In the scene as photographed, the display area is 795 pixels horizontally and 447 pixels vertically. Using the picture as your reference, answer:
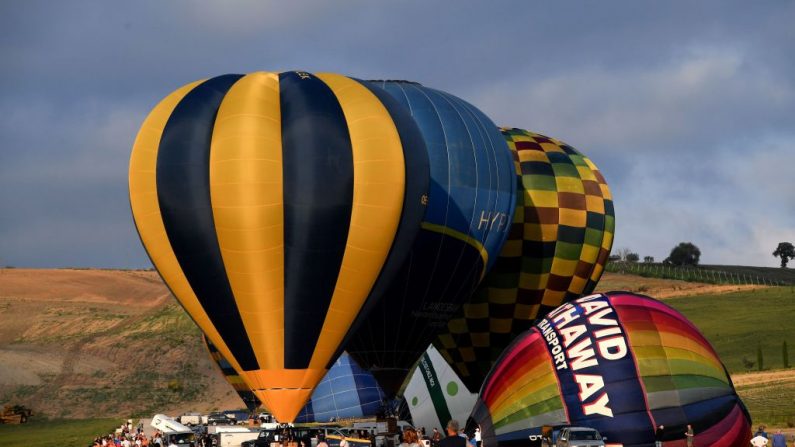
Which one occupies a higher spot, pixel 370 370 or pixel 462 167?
pixel 462 167

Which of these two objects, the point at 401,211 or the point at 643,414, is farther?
the point at 401,211

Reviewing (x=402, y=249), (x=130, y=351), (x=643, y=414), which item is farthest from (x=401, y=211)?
(x=130, y=351)

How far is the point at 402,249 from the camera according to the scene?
26.9 meters

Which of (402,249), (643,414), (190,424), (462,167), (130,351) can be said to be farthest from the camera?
(130,351)

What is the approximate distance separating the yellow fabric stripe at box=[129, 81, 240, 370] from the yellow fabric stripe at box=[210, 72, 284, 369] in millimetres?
1259

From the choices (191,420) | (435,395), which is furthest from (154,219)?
(191,420)

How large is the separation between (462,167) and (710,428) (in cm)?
1262

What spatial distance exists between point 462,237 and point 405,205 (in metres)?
4.89

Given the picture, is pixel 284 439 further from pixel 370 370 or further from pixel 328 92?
pixel 328 92

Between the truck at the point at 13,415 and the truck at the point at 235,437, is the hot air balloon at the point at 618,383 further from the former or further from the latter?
the truck at the point at 13,415

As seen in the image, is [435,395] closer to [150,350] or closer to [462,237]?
[462,237]

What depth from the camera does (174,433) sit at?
39.2 meters

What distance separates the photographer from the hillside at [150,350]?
70406 mm

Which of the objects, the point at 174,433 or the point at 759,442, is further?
the point at 174,433
